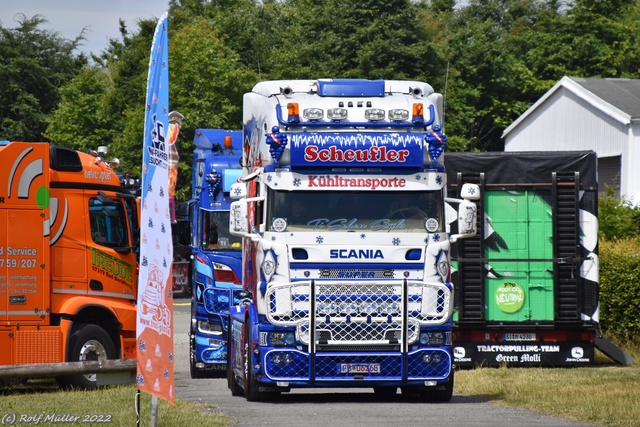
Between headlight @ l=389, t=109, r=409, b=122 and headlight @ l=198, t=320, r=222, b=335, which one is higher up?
headlight @ l=389, t=109, r=409, b=122

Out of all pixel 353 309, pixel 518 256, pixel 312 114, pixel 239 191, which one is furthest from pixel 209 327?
pixel 312 114

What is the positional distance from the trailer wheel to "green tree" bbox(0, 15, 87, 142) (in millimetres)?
51802

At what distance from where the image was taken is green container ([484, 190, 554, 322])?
20625mm

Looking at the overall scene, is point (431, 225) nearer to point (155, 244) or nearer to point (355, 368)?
point (355, 368)

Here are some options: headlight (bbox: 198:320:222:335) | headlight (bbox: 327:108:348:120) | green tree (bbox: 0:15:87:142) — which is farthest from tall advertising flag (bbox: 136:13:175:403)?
green tree (bbox: 0:15:87:142)

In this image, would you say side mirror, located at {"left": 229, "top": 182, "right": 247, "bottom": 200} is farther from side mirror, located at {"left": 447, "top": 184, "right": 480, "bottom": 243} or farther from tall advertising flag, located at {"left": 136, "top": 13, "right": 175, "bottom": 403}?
tall advertising flag, located at {"left": 136, "top": 13, "right": 175, "bottom": 403}

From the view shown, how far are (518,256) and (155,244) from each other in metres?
10.9

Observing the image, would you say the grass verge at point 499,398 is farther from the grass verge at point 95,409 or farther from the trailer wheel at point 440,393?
the trailer wheel at point 440,393

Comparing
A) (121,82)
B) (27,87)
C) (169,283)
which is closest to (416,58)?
(121,82)

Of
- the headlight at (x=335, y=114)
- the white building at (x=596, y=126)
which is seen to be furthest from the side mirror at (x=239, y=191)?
the white building at (x=596, y=126)

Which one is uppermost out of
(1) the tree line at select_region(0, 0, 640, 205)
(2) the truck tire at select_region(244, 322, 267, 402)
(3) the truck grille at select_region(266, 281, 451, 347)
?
(1) the tree line at select_region(0, 0, 640, 205)

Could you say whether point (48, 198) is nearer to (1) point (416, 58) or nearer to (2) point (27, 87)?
(1) point (416, 58)

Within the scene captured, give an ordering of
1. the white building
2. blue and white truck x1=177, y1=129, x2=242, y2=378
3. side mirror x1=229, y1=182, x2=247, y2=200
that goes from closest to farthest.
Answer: side mirror x1=229, y1=182, x2=247, y2=200 < blue and white truck x1=177, y1=129, x2=242, y2=378 < the white building

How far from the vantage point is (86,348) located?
1878 centimetres
